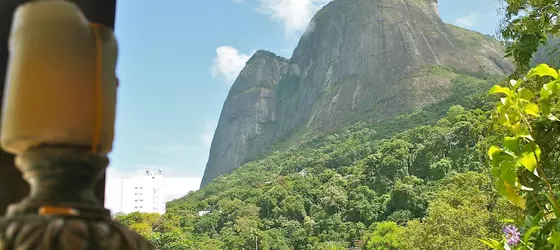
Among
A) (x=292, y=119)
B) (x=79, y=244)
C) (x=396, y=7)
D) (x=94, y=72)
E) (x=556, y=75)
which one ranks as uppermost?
(x=396, y=7)

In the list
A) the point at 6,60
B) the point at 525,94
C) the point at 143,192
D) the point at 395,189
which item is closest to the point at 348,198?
the point at 395,189

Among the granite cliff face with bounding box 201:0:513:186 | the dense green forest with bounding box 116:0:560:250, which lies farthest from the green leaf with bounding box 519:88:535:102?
the granite cliff face with bounding box 201:0:513:186

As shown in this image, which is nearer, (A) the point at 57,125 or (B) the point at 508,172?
(A) the point at 57,125

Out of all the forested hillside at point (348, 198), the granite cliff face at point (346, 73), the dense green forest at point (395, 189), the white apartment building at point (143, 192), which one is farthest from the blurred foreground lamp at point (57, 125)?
the granite cliff face at point (346, 73)

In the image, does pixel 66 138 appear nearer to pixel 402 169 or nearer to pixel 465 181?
pixel 465 181

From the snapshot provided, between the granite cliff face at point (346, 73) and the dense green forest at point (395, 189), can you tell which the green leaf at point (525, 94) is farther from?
the granite cliff face at point (346, 73)

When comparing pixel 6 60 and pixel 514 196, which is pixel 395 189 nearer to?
pixel 514 196

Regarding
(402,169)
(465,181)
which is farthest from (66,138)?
(402,169)
